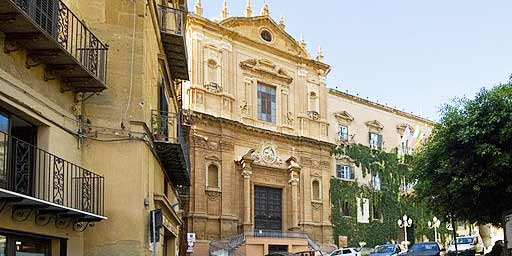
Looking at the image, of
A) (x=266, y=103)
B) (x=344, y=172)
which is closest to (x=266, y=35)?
(x=266, y=103)

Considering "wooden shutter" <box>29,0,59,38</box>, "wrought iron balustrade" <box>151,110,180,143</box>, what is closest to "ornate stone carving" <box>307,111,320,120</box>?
"wrought iron balustrade" <box>151,110,180,143</box>

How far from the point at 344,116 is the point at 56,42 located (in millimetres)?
40624

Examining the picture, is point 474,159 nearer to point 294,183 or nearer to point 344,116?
point 294,183

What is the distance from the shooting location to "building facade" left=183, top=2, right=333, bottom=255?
38844 mm

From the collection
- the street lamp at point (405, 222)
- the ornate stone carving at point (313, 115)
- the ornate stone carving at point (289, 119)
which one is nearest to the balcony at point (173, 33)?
the ornate stone carving at point (289, 119)

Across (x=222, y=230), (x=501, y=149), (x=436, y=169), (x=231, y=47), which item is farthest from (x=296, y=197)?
(x=501, y=149)

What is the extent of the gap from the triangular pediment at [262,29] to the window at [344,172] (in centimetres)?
847

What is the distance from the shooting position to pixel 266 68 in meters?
43.7

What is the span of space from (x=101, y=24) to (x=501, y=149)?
47.8ft

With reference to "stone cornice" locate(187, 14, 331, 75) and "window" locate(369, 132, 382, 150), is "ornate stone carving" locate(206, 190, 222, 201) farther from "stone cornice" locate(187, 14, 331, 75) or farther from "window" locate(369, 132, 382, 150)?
"window" locate(369, 132, 382, 150)

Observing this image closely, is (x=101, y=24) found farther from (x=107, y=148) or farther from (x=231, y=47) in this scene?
(x=231, y=47)

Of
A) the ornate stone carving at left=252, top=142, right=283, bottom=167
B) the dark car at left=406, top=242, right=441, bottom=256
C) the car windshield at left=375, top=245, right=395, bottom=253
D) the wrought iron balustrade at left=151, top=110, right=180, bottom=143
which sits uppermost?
the ornate stone carving at left=252, top=142, right=283, bottom=167

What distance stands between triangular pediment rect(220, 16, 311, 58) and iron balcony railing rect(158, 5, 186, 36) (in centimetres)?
2367

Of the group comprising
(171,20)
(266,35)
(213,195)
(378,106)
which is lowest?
(213,195)
